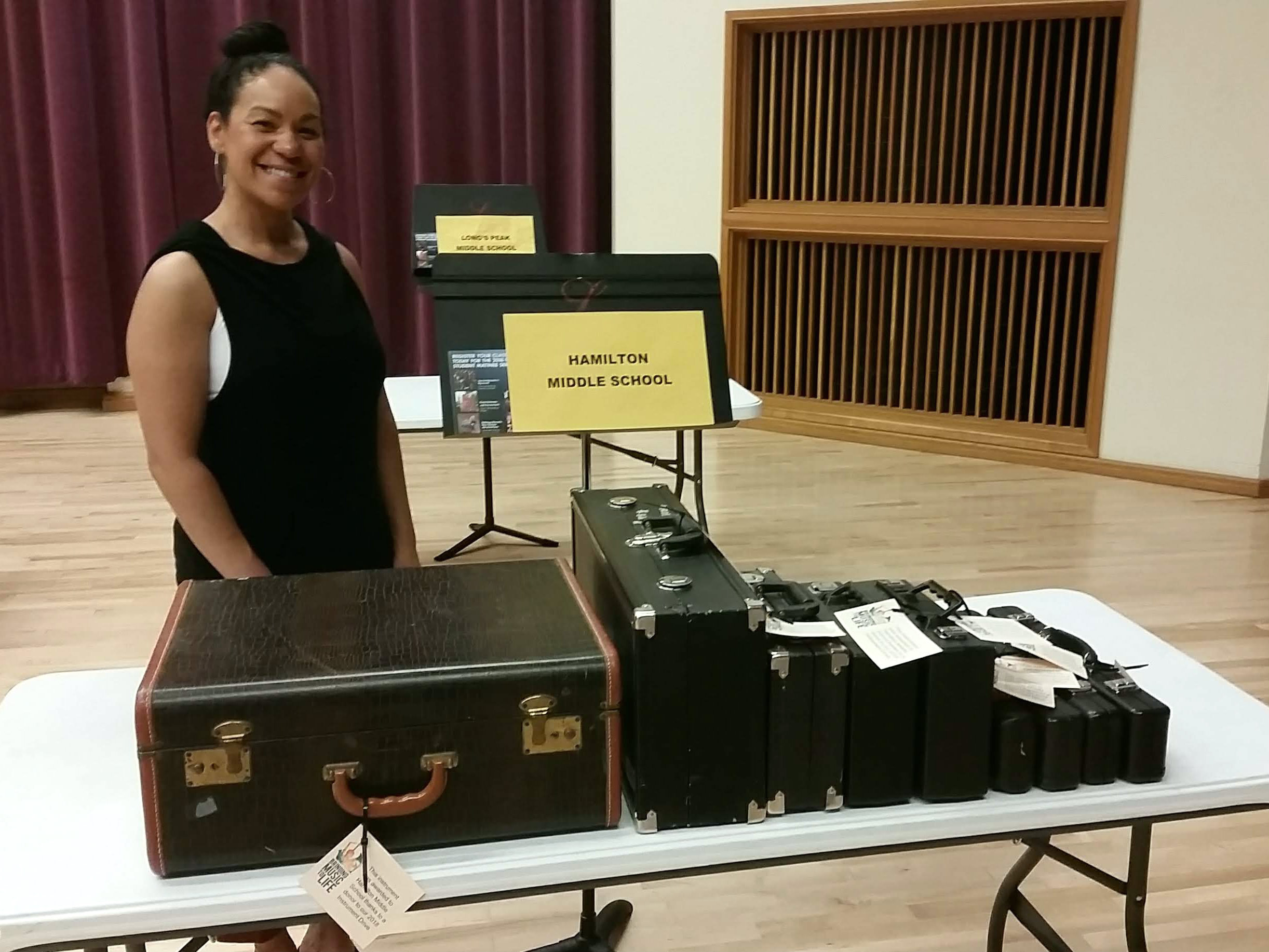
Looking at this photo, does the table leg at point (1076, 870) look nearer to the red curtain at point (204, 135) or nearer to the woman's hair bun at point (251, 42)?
the woman's hair bun at point (251, 42)

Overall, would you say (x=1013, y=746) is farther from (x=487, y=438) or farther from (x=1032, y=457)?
(x=1032, y=457)

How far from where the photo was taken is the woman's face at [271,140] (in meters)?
1.55

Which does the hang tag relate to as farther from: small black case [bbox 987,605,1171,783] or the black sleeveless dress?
the black sleeveless dress

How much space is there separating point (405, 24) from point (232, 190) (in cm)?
428

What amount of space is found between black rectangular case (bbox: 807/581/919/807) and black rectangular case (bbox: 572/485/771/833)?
92mm

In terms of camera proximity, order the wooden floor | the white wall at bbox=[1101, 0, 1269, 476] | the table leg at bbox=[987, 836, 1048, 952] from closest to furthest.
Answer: the table leg at bbox=[987, 836, 1048, 952], the wooden floor, the white wall at bbox=[1101, 0, 1269, 476]

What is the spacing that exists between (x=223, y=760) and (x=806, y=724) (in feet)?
1.79

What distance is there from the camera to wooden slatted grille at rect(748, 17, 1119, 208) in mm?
4762

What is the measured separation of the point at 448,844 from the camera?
44.2 inches

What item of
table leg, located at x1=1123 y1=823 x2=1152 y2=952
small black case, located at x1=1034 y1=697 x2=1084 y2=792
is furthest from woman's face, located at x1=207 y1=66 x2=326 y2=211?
table leg, located at x1=1123 y1=823 x2=1152 y2=952

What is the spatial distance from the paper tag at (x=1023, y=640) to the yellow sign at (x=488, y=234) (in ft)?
8.31

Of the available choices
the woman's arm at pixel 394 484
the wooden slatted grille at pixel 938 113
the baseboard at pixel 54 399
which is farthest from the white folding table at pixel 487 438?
the baseboard at pixel 54 399

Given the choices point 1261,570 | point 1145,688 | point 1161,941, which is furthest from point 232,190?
point 1261,570

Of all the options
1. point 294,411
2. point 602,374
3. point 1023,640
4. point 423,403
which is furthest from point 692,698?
point 423,403
